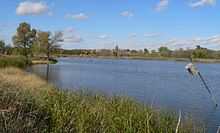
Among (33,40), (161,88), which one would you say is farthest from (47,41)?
(161,88)

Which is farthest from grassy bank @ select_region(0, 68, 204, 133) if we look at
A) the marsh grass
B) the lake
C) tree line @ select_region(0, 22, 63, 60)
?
tree line @ select_region(0, 22, 63, 60)

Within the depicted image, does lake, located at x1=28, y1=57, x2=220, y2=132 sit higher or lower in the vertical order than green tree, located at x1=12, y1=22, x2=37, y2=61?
lower

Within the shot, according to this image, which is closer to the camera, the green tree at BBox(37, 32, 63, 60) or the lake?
the lake

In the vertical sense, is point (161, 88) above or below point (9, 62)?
below

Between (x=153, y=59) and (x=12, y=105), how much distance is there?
394 feet

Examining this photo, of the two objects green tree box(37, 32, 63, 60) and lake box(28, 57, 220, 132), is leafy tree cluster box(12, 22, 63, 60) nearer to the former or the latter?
green tree box(37, 32, 63, 60)

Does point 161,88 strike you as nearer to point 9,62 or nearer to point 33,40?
point 9,62

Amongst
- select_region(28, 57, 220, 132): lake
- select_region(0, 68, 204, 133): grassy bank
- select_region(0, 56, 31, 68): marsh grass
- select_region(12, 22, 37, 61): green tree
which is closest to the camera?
select_region(0, 68, 204, 133): grassy bank

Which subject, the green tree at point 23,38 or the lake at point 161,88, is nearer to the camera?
the lake at point 161,88

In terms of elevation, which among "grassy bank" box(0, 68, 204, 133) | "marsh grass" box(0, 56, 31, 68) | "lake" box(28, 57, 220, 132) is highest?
"grassy bank" box(0, 68, 204, 133)

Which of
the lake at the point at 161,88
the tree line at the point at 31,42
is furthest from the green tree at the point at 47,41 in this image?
the lake at the point at 161,88

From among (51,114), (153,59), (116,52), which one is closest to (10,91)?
A: (51,114)

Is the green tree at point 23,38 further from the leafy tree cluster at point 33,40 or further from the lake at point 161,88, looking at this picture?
the lake at point 161,88

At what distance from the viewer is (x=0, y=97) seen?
679 centimetres
